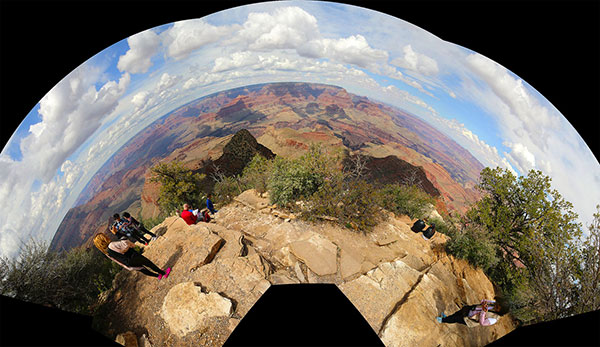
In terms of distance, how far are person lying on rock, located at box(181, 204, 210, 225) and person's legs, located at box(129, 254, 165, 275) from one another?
4.46 ft

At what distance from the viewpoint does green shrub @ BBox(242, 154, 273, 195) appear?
305 inches

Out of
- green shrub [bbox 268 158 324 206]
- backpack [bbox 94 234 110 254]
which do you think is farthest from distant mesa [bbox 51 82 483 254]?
green shrub [bbox 268 158 324 206]

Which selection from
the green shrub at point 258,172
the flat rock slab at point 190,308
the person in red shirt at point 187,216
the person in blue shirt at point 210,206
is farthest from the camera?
the green shrub at point 258,172

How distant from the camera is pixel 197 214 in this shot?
20.3 ft

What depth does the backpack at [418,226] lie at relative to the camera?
5553 millimetres

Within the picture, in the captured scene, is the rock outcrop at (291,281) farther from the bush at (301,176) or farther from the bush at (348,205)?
the bush at (301,176)

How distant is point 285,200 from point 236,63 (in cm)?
431

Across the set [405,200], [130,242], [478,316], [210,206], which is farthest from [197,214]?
[478,316]

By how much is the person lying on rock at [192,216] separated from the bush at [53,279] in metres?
1.88

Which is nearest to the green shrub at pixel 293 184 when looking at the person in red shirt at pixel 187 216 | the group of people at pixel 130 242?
the group of people at pixel 130 242

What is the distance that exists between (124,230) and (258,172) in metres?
4.17

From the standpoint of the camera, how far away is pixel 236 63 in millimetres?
6312

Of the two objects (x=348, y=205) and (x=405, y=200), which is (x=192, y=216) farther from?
(x=405, y=200)

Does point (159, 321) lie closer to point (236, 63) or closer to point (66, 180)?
point (66, 180)
